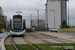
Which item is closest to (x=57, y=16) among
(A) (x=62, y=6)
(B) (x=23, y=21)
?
(A) (x=62, y=6)

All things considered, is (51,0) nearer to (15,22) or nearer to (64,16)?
(64,16)

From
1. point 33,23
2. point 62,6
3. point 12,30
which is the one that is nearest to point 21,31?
point 12,30

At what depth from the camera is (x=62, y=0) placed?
104 m

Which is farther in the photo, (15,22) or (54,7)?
(54,7)

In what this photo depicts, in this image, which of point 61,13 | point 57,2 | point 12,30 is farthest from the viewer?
point 61,13

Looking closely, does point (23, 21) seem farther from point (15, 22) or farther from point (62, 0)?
point (62, 0)

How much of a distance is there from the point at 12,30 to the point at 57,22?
7099cm

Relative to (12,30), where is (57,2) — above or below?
above

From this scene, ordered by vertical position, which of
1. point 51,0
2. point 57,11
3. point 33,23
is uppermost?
point 51,0

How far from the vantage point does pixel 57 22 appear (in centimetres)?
9706

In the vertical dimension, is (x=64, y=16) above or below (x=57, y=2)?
below

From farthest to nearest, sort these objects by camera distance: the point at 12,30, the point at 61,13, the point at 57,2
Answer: the point at 61,13, the point at 57,2, the point at 12,30

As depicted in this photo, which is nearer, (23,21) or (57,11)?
(23,21)

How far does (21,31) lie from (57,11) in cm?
7124
